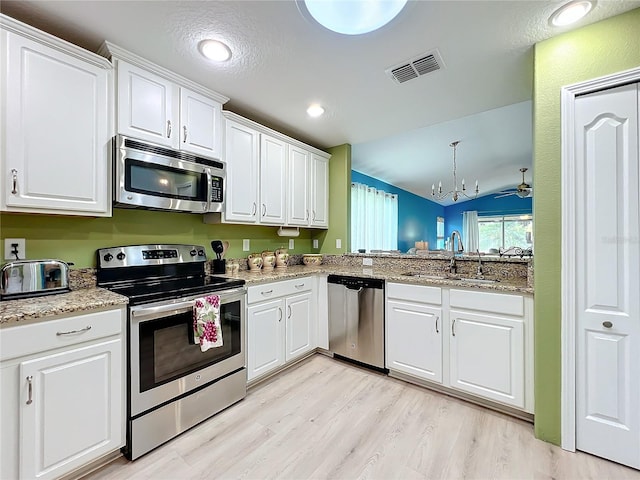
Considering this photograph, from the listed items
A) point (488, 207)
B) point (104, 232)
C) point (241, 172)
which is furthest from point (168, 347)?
point (488, 207)

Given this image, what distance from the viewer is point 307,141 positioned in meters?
3.44

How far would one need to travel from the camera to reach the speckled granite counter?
1.19 meters

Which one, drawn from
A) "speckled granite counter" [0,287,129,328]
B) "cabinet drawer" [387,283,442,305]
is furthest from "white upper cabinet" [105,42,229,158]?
"cabinet drawer" [387,283,442,305]

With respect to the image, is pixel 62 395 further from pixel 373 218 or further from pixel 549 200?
pixel 373 218

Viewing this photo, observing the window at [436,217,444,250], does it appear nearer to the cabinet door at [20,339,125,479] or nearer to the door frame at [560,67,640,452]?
the door frame at [560,67,640,452]

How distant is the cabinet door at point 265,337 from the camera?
2.25 m

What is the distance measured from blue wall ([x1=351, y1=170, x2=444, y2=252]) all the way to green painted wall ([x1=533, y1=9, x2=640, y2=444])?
3433 mm

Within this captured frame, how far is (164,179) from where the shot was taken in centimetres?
196

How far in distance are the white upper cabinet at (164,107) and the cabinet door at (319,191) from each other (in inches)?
49.5

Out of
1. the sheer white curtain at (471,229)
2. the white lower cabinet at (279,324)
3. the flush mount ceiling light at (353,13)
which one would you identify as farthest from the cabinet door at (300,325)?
the sheer white curtain at (471,229)

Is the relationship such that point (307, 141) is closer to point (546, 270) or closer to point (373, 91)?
point (373, 91)

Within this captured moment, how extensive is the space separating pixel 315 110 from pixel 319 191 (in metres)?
1.04

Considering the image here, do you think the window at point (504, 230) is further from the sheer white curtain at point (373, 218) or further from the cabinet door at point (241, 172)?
the cabinet door at point (241, 172)

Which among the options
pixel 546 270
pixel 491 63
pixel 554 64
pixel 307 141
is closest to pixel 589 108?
pixel 554 64
